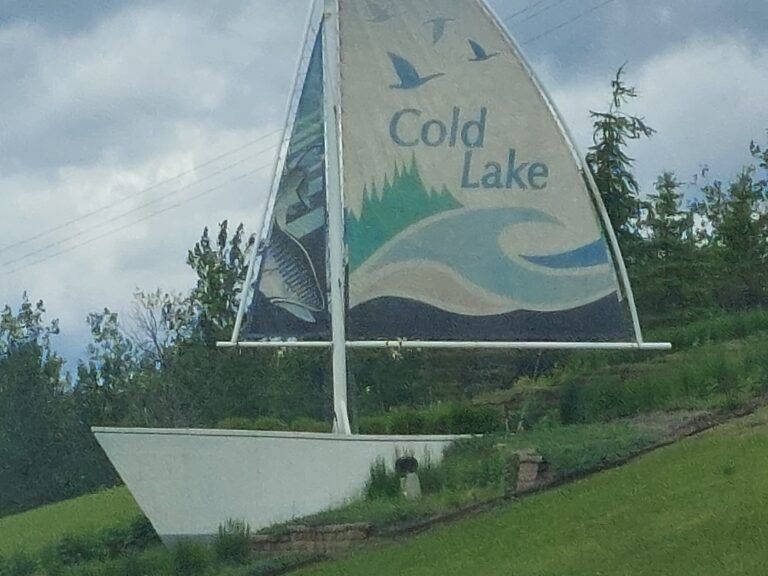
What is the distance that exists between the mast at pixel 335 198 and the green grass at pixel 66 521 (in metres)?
5.22

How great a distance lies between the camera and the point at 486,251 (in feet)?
64.5

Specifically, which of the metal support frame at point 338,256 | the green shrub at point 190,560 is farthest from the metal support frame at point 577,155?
the green shrub at point 190,560

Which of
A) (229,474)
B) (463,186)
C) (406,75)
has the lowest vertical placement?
(229,474)

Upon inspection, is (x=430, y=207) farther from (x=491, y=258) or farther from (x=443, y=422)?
(x=443, y=422)

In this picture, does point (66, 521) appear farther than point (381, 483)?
Yes

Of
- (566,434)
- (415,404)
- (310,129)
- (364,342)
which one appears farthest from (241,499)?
(415,404)

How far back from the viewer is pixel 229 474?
687 inches

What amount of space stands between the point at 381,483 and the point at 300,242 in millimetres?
3834

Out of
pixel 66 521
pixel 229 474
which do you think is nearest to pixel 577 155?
pixel 229 474

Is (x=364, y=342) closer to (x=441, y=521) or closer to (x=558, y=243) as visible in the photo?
(x=558, y=243)

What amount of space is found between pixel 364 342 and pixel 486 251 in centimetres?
216

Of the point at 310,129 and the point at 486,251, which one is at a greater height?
the point at 310,129

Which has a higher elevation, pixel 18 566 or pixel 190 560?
pixel 190 560

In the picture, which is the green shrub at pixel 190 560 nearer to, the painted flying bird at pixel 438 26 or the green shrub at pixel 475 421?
the green shrub at pixel 475 421
